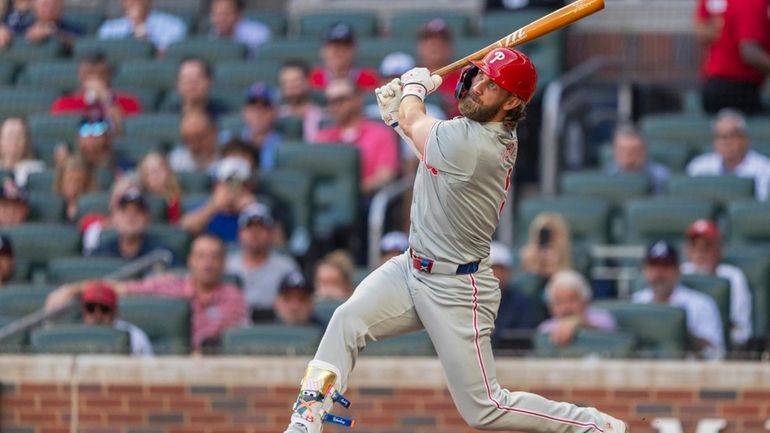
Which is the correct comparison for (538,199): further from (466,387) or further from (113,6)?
(113,6)

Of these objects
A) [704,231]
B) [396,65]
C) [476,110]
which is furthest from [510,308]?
[476,110]

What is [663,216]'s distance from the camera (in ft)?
34.1

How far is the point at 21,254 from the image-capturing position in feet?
35.3

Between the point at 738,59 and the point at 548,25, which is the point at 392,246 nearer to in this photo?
the point at 738,59

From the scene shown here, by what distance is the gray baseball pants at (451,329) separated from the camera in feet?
21.1

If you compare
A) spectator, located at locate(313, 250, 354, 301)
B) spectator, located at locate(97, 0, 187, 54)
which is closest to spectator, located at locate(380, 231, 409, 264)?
spectator, located at locate(313, 250, 354, 301)

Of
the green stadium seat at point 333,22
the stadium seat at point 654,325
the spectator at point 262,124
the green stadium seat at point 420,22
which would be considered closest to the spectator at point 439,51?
the green stadium seat at point 420,22

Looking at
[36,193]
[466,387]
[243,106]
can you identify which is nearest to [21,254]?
[36,193]

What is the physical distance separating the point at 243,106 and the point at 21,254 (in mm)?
2322

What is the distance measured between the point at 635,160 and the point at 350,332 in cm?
486

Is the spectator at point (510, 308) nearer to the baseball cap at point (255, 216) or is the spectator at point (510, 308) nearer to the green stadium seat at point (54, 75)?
the baseball cap at point (255, 216)

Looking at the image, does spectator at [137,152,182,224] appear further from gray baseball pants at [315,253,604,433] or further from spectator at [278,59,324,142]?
gray baseball pants at [315,253,604,433]

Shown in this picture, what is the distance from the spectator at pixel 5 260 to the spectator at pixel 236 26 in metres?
3.47

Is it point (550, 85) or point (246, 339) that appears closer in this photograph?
point (246, 339)
